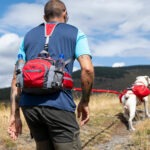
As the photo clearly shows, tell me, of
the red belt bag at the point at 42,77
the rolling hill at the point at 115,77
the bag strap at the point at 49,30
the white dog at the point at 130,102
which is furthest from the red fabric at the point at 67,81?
the rolling hill at the point at 115,77

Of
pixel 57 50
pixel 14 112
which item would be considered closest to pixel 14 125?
pixel 14 112

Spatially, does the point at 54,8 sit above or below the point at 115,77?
below

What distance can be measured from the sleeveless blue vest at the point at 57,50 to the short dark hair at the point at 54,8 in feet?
0.41

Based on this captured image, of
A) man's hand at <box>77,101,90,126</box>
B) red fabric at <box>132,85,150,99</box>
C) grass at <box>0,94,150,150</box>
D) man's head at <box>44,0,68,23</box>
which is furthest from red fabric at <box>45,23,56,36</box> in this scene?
red fabric at <box>132,85,150,99</box>

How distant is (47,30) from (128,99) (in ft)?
24.5

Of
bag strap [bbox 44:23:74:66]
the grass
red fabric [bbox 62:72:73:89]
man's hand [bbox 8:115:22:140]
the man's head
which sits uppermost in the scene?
the man's head

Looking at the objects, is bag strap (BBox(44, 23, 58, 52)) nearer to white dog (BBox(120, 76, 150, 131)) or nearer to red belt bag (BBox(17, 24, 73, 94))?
red belt bag (BBox(17, 24, 73, 94))

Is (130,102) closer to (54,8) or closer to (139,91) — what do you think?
(139,91)

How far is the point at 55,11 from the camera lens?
14.7ft

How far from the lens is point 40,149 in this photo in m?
4.57

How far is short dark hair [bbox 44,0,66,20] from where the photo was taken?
4.45m

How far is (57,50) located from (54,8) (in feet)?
1.39

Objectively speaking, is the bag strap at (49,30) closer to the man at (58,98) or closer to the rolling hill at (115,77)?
the man at (58,98)

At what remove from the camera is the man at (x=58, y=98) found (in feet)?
14.0
